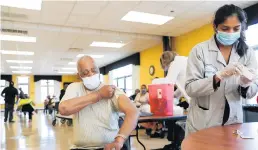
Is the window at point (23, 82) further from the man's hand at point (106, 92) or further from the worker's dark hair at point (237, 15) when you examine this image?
the worker's dark hair at point (237, 15)

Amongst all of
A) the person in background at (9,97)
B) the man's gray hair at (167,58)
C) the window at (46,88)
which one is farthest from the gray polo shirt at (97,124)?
the window at (46,88)

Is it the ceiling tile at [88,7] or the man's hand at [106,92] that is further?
the ceiling tile at [88,7]

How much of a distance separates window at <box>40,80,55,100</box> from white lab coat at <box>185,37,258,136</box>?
21.9 metres

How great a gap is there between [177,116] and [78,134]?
2.78ft

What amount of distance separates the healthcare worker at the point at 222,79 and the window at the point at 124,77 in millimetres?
11208

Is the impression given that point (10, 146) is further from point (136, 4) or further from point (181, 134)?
point (136, 4)

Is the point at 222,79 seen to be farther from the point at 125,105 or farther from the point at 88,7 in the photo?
the point at 88,7

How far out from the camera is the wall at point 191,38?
23.2 feet

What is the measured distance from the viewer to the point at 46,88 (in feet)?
72.4

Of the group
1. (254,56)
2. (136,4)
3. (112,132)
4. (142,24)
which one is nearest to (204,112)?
(254,56)

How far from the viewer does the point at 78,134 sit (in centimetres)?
170

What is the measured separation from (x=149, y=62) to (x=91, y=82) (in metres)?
8.97

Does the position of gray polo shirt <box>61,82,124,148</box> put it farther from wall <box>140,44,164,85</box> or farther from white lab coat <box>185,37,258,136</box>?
wall <box>140,44,164,85</box>

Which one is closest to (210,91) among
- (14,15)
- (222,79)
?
(222,79)
